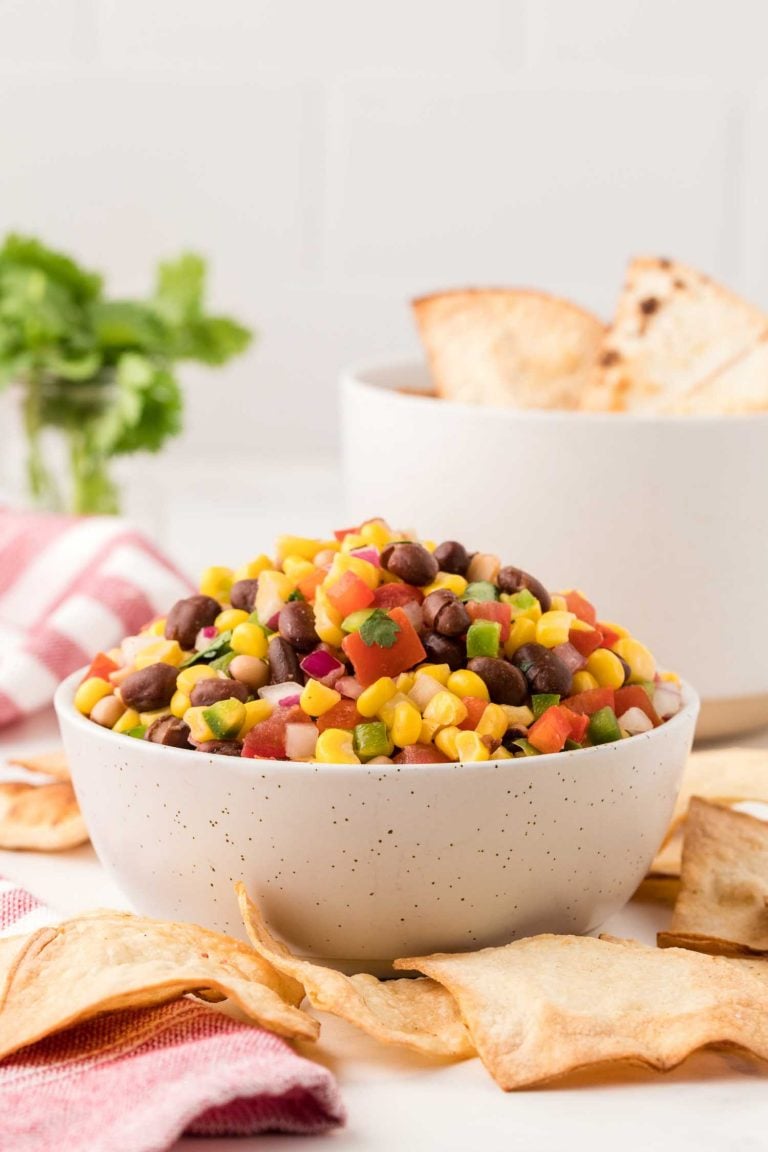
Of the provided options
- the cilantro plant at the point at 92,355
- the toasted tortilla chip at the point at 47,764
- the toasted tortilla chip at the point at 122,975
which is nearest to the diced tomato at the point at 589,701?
the toasted tortilla chip at the point at 122,975

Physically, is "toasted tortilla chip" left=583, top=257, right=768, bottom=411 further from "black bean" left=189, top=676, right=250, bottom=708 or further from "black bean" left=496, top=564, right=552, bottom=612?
"black bean" left=189, top=676, right=250, bottom=708

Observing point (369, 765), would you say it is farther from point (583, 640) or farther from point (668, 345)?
point (668, 345)

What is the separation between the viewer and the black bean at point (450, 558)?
1559mm

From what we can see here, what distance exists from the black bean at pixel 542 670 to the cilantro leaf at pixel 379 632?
A: 114mm

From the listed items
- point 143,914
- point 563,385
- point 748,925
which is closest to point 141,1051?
point 143,914

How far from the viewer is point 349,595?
57.4 inches

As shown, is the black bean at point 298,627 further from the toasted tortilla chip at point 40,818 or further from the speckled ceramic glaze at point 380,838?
the toasted tortilla chip at point 40,818

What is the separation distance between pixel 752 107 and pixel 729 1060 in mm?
3082

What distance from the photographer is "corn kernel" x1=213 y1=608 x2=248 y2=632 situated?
1.53 m

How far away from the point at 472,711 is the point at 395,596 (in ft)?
0.46

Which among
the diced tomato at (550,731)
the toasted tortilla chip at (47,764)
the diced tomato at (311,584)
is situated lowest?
the toasted tortilla chip at (47,764)

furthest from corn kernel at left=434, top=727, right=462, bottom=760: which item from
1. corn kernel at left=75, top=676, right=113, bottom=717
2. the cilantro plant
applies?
the cilantro plant

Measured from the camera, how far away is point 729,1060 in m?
1.27

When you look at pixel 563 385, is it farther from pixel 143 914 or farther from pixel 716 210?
pixel 716 210
